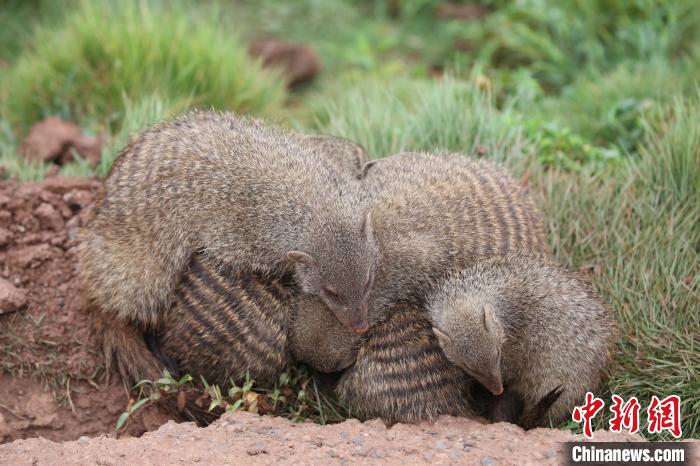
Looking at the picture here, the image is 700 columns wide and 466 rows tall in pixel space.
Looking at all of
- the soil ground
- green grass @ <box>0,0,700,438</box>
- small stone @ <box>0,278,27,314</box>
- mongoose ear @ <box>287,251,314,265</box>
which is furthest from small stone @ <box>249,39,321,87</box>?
mongoose ear @ <box>287,251,314,265</box>

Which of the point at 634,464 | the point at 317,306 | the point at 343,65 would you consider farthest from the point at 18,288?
the point at 343,65

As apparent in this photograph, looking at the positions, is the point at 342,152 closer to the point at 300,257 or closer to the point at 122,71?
the point at 300,257

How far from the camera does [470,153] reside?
186 inches

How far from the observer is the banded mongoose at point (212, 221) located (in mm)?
3566

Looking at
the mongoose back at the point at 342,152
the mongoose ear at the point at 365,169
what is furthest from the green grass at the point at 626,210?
the mongoose ear at the point at 365,169

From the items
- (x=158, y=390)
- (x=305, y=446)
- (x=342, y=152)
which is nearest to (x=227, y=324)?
(x=158, y=390)

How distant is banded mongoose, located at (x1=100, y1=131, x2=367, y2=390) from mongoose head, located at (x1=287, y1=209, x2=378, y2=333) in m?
0.25

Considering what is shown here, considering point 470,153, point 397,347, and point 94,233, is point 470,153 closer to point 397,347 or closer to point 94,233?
point 397,347

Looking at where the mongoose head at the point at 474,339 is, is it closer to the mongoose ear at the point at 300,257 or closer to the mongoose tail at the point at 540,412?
the mongoose tail at the point at 540,412

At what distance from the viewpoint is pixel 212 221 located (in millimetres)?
3670

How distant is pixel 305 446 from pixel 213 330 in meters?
0.82

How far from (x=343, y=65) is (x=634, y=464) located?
5163 mm

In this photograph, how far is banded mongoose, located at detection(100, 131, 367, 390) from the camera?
11.9 ft

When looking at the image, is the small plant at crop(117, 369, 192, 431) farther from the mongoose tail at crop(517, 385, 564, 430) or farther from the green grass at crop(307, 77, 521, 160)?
the green grass at crop(307, 77, 521, 160)
